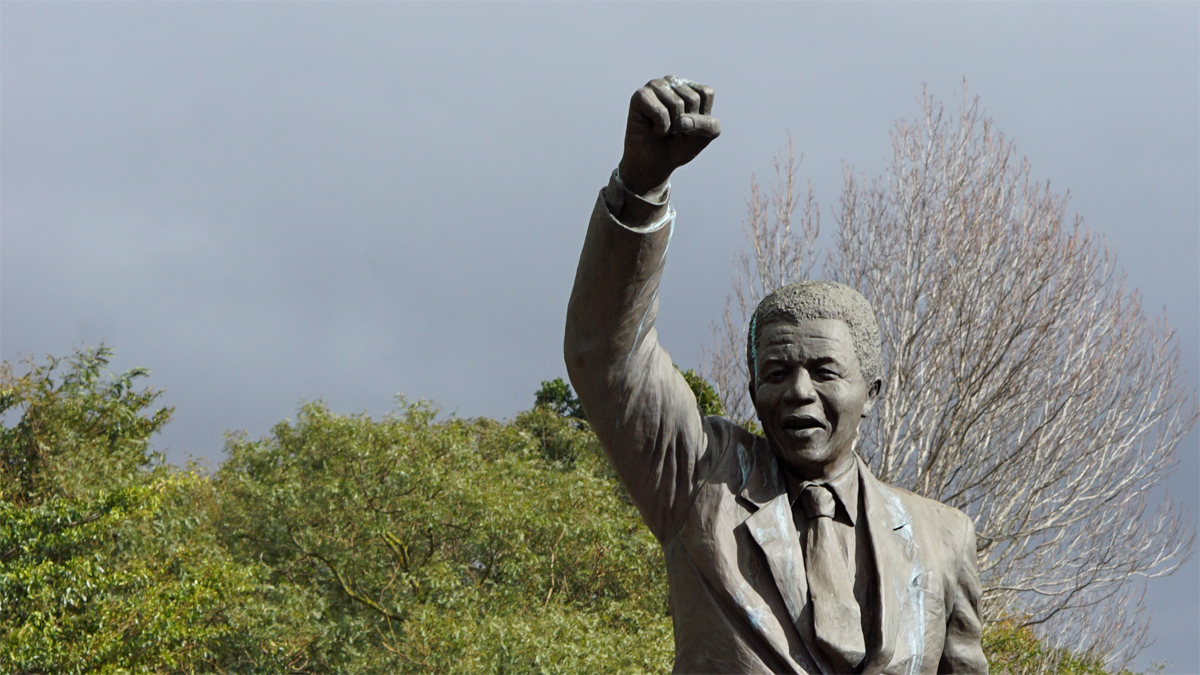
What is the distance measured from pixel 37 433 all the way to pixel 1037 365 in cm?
1370

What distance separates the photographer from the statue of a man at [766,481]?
135 inches

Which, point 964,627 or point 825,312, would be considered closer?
point 825,312

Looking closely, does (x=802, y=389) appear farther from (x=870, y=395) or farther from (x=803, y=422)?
(x=870, y=395)

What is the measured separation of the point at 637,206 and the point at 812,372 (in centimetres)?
72

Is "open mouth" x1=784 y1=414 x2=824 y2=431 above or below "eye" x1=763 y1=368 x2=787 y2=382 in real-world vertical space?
below

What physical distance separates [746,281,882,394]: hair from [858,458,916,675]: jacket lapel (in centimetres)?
33

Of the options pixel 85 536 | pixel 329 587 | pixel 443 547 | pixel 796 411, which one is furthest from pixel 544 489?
pixel 796 411

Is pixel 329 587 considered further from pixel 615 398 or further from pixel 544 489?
pixel 615 398

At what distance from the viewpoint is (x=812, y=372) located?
12.2 ft

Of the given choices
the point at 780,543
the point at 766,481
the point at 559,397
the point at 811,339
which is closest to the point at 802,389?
the point at 811,339

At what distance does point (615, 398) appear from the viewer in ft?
11.6

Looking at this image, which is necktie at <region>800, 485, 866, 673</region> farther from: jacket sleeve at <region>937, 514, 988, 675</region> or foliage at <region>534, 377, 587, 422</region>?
foliage at <region>534, 377, 587, 422</region>

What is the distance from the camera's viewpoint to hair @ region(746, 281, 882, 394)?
12.3 feet

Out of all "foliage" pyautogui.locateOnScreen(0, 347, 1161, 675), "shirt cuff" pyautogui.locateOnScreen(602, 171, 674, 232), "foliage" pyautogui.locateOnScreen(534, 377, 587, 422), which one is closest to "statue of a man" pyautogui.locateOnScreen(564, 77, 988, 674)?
"shirt cuff" pyautogui.locateOnScreen(602, 171, 674, 232)
